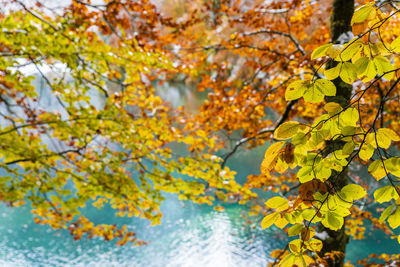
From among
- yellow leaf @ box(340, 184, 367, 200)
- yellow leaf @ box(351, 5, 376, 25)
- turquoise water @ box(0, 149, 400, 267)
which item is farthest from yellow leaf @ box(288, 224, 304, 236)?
turquoise water @ box(0, 149, 400, 267)

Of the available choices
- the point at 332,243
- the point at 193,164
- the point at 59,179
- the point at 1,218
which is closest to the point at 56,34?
the point at 59,179

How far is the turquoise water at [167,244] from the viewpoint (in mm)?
9695

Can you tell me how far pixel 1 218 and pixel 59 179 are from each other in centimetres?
1176

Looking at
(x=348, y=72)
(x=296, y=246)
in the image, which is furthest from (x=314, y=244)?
(x=348, y=72)

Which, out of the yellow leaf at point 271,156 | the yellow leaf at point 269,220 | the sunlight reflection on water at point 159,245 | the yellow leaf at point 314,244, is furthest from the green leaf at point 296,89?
the sunlight reflection on water at point 159,245

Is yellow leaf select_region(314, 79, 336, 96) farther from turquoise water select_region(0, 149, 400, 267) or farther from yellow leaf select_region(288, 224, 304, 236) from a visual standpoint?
turquoise water select_region(0, 149, 400, 267)

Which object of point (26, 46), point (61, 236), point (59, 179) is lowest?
point (59, 179)

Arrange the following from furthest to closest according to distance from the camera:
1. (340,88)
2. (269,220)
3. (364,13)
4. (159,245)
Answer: (159,245), (340,88), (269,220), (364,13)

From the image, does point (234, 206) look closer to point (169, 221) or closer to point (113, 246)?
point (169, 221)

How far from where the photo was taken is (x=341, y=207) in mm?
841

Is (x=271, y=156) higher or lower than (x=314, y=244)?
higher

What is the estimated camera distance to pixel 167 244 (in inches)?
431

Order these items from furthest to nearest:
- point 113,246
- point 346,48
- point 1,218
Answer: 1. point 1,218
2. point 113,246
3. point 346,48

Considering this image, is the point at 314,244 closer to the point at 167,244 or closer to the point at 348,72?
the point at 348,72
